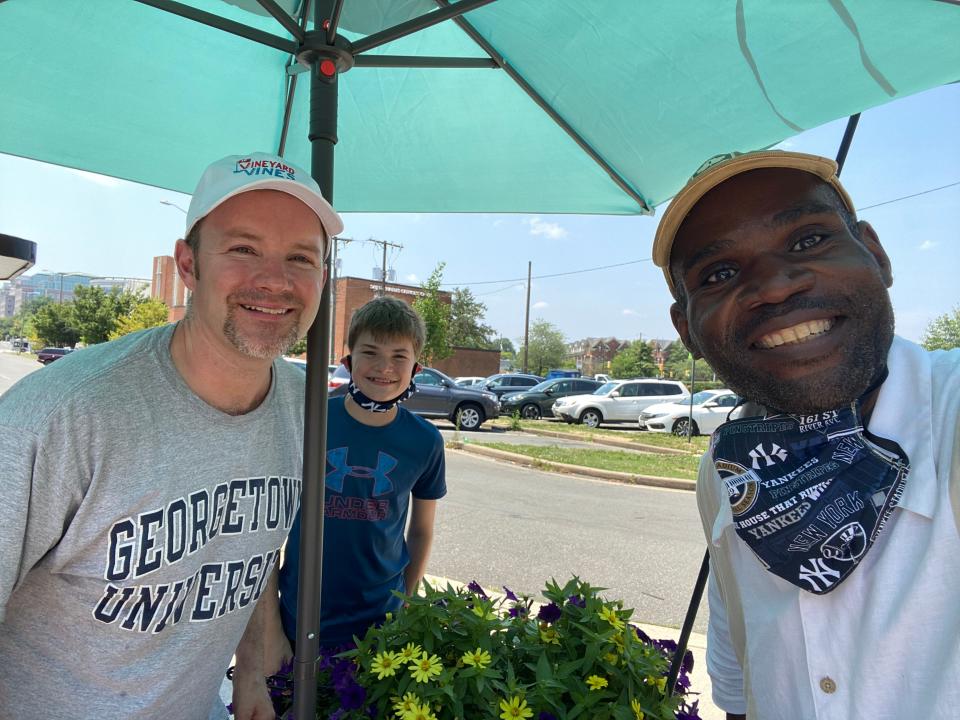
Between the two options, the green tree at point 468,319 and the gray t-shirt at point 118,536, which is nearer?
the gray t-shirt at point 118,536

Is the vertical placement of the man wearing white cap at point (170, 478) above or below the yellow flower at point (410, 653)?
above

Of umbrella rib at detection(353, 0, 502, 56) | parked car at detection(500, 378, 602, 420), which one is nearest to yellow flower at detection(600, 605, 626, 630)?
umbrella rib at detection(353, 0, 502, 56)

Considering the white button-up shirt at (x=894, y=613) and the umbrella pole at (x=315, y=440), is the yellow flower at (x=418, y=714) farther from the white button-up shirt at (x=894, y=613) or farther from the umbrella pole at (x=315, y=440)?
the white button-up shirt at (x=894, y=613)

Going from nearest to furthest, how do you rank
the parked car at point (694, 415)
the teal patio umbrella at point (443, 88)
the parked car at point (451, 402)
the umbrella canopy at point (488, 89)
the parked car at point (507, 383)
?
the teal patio umbrella at point (443, 88)
the umbrella canopy at point (488, 89)
the parked car at point (451, 402)
the parked car at point (694, 415)
the parked car at point (507, 383)

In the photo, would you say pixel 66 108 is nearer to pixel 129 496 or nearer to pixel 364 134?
pixel 364 134

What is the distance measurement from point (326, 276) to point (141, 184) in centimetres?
174

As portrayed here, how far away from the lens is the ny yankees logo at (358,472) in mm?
2154

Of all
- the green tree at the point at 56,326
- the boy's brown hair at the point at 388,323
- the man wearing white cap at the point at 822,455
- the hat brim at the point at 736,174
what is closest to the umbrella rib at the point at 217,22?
the boy's brown hair at the point at 388,323

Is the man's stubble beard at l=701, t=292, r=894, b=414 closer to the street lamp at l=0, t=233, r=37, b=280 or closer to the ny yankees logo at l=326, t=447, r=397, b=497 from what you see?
the ny yankees logo at l=326, t=447, r=397, b=497

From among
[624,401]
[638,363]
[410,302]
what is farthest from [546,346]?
[624,401]

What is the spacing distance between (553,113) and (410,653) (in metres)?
2.04

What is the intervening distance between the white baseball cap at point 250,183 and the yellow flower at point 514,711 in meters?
1.34

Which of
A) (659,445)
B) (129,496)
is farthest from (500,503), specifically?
(659,445)

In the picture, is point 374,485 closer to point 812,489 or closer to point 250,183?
point 250,183
